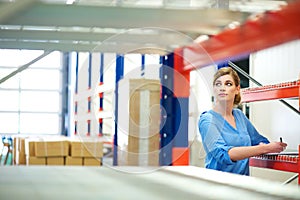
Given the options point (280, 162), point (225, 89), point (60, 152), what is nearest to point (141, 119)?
point (60, 152)

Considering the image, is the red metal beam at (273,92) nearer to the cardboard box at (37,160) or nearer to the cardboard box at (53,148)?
the cardboard box at (53,148)

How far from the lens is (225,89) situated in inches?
90.7

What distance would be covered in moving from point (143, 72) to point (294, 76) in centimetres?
133

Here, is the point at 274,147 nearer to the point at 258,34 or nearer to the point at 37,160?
the point at 258,34

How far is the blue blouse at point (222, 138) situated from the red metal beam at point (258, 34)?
0.45 m

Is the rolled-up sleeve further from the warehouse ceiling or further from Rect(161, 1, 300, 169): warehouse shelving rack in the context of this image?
the warehouse ceiling

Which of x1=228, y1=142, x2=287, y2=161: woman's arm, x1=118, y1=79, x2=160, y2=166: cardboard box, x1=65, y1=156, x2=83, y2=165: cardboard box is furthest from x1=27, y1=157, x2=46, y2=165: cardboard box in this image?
x1=228, y1=142, x2=287, y2=161: woman's arm

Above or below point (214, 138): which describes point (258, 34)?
above

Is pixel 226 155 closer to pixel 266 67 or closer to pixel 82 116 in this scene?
pixel 266 67

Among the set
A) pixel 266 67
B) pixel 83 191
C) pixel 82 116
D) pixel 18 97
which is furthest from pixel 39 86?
pixel 83 191

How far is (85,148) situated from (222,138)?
2169 mm

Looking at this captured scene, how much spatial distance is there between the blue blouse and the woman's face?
0.28ft

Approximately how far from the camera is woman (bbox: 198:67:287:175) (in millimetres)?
2195

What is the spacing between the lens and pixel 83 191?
4.61 feet
